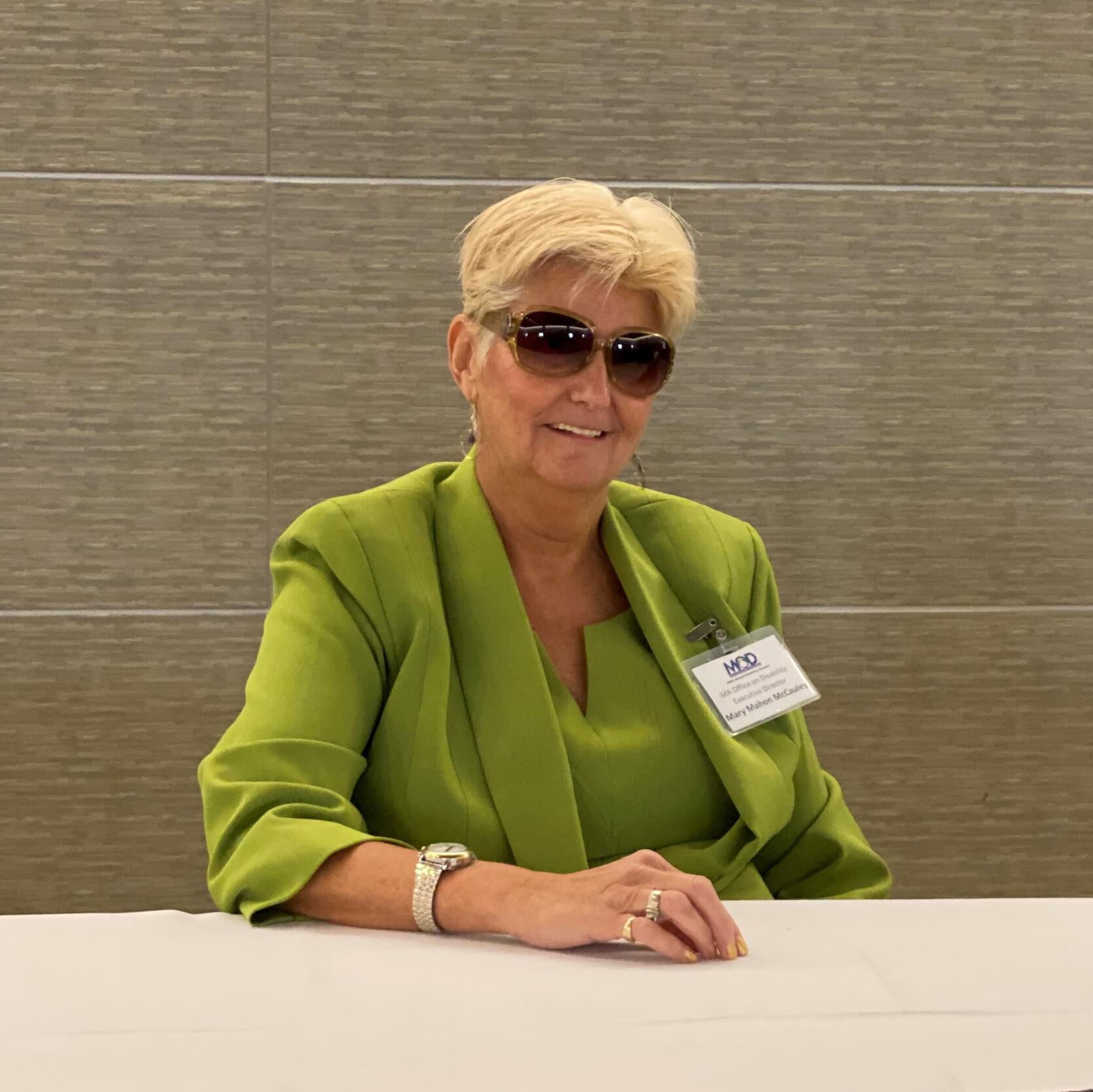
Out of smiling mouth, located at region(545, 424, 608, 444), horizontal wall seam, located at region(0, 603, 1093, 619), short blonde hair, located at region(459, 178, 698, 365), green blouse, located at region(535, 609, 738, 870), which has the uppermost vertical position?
short blonde hair, located at region(459, 178, 698, 365)

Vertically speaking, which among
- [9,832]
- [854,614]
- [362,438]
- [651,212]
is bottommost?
[9,832]

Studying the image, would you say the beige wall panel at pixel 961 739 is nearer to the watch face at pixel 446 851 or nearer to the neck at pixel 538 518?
the neck at pixel 538 518

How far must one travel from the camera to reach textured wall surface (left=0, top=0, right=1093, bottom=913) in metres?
2.57

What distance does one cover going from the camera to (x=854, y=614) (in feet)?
9.19

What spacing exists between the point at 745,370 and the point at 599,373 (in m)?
1.05

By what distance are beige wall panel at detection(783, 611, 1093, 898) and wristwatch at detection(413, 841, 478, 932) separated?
1544mm

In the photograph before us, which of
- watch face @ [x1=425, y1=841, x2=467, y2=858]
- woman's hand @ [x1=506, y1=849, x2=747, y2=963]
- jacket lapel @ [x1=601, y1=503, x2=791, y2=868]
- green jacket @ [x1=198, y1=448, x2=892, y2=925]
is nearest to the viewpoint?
woman's hand @ [x1=506, y1=849, x2=747, y2=963]

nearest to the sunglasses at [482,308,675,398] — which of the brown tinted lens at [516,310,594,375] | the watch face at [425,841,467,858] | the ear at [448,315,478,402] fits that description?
the brown tinted lens at [516,310,594,375]

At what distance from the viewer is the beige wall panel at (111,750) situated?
2621mm

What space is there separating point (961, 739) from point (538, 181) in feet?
4.75

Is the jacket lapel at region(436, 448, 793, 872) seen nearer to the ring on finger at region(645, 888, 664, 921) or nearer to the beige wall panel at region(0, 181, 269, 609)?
the ring on finger at region(645, 888, 664, 921)

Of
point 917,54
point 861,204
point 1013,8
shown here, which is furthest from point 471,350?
point 1013,8

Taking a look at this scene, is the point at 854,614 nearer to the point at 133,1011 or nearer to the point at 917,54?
the point at 917,54

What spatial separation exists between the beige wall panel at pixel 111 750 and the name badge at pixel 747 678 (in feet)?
3.78
